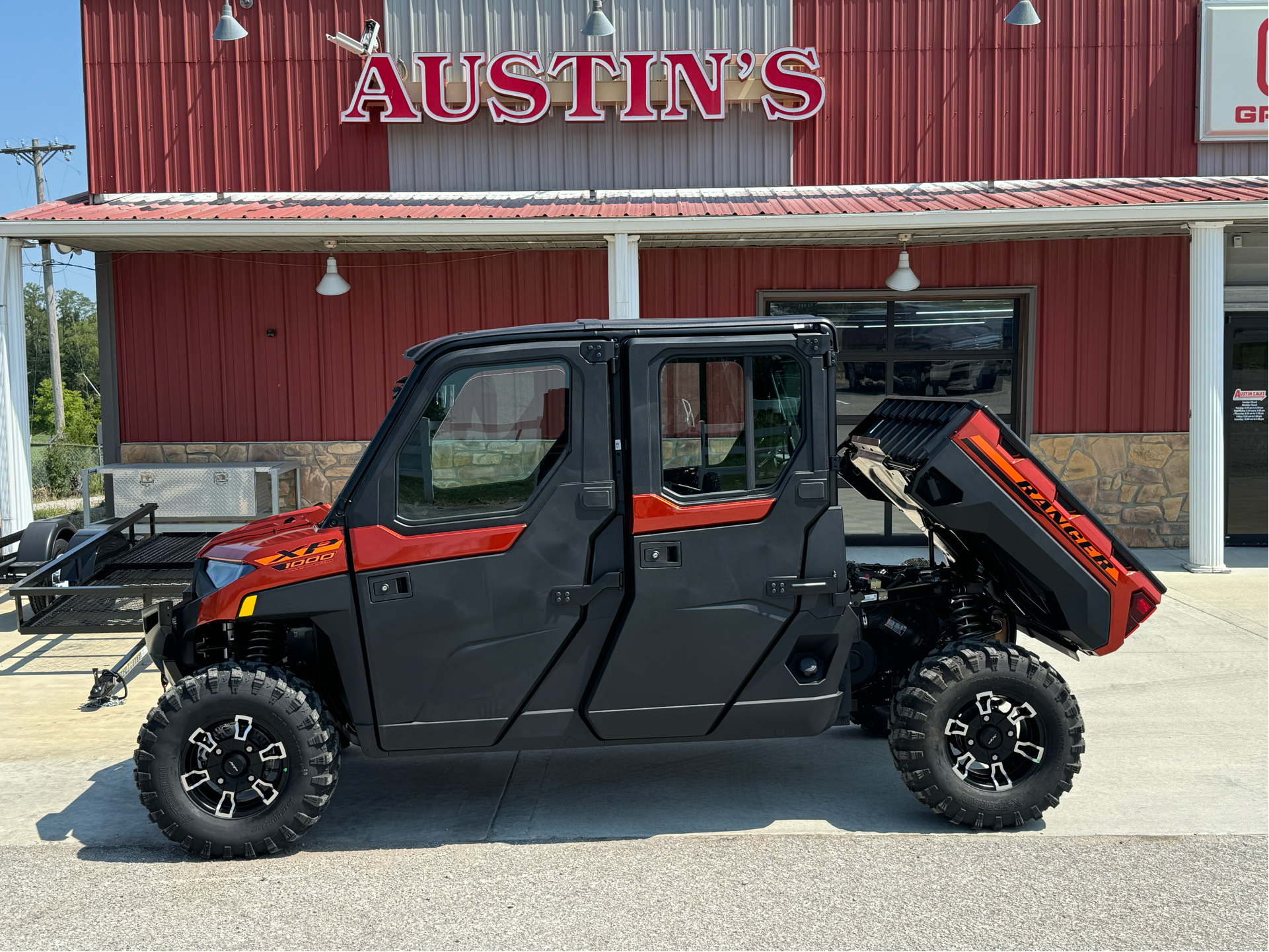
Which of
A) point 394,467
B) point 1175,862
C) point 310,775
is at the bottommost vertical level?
point 1175,862

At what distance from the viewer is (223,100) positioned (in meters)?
12.0

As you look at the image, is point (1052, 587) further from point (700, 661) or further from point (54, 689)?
point (54, 689)

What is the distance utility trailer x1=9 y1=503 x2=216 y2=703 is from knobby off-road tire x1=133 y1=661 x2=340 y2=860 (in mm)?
1324

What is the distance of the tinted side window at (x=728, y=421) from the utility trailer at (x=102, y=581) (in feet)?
10.8

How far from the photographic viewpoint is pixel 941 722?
190 inches

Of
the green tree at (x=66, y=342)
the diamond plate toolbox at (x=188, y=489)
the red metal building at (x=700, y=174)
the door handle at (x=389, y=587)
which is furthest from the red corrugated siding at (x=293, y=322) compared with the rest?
the green tree at (x=66, y=342)

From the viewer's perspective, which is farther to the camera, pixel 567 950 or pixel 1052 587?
pixel 1052 587

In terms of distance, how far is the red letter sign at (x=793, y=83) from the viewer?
38.5ft

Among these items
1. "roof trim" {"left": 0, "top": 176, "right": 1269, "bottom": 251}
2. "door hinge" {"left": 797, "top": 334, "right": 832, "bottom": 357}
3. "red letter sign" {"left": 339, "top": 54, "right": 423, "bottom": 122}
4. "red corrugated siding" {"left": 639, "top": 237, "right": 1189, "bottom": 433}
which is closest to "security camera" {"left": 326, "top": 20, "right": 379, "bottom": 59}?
"red letter sign" {"left": 339, "top": 54, "right": 423, "bottom": 122}

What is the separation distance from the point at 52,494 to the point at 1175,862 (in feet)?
71.2

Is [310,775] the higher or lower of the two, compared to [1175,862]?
higher

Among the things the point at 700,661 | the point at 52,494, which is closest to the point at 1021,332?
the point at 700,661

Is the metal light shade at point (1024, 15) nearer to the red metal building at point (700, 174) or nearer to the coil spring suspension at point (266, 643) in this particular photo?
the red metal building at point (700, 174)

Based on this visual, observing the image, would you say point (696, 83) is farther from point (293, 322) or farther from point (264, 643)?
point (264, 643)
